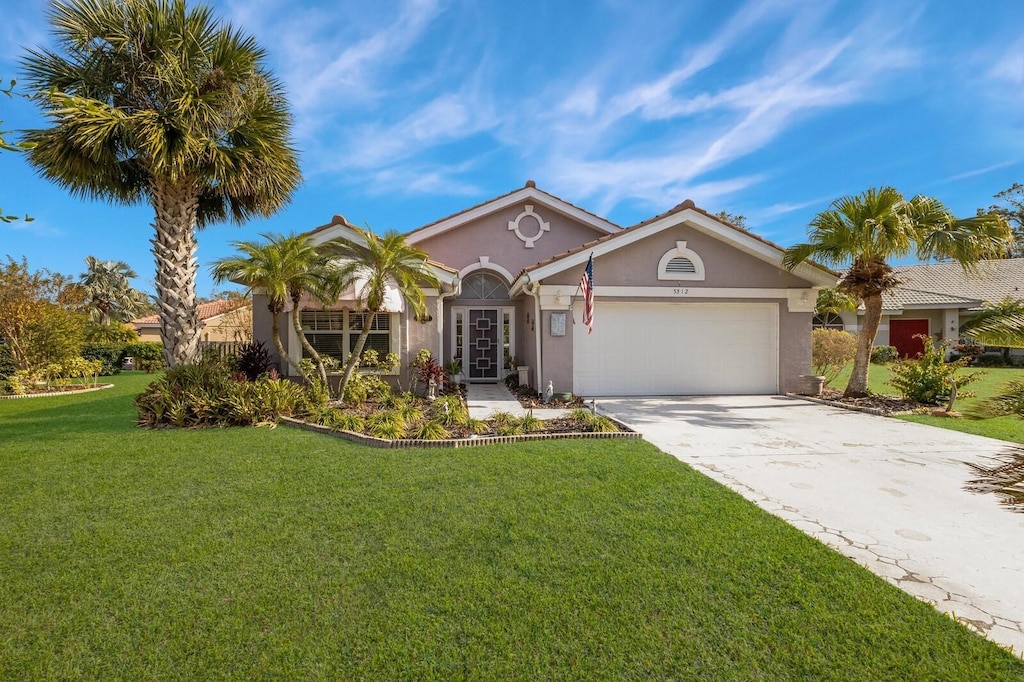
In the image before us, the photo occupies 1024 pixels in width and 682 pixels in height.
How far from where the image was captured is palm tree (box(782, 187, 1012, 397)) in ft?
48.3

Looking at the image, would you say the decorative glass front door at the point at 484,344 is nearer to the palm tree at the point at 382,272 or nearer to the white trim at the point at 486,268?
the white trim at the point at 486,268

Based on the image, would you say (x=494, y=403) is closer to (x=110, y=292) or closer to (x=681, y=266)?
(x=681, y=266)

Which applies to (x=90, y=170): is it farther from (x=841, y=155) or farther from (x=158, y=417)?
(x=841, y=155)

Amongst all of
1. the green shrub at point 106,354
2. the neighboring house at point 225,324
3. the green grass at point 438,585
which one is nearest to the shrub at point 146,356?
the green shrub at point 106,354

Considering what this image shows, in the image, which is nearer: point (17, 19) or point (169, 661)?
point (169, 661)

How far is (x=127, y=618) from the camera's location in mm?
4164

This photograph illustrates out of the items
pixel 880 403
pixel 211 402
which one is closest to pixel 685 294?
pixel 880 403

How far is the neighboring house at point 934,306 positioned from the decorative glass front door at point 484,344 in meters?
22.9

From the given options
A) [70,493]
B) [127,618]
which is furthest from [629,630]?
[70,493]

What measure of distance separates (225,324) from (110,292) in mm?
19626

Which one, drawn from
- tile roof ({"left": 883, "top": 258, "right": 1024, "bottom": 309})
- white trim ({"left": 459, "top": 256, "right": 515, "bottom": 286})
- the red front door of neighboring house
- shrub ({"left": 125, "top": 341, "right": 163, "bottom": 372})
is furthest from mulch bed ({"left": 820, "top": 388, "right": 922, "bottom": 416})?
shrub ({"left": 125, "top": 341, "right": 163, "bottom": 372})

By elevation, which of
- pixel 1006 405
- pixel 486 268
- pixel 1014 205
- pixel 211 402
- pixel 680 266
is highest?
pixel 1014 205

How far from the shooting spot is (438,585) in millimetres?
4641

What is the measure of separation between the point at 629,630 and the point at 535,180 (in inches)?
815
